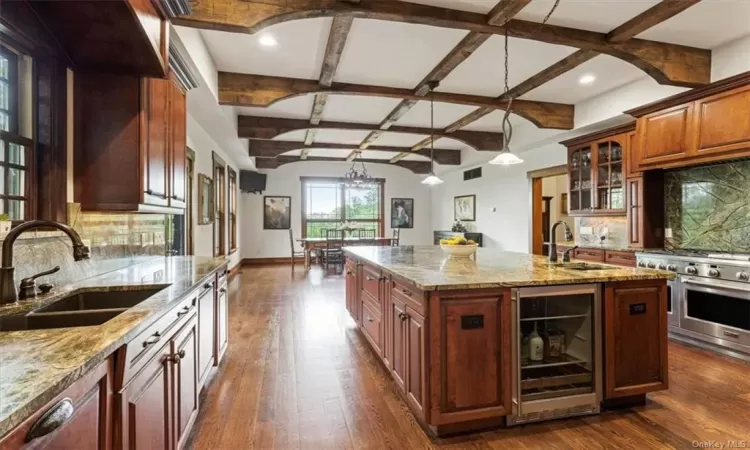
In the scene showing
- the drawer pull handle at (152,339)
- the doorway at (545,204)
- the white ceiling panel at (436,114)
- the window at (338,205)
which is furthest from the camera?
the window at (338,205)

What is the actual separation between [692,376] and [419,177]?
29.5 feet

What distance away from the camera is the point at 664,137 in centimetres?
375

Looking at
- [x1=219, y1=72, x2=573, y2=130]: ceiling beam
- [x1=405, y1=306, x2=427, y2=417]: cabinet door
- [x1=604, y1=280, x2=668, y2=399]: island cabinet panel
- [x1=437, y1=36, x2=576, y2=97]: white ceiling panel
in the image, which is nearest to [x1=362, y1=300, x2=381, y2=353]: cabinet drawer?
[x1=405, y1=306, x2=427, y2=417]: cabinet door

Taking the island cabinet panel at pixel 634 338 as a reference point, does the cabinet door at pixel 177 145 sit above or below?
above

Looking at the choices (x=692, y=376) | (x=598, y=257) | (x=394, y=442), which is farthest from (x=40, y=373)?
(x=598, y=257)

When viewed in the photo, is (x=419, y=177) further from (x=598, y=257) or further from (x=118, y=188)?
(x=118, y=188)

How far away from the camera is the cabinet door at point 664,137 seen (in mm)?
3562

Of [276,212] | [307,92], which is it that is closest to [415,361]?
[307,92]

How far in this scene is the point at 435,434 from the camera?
2.08 m

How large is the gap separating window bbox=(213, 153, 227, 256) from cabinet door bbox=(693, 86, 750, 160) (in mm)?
6476

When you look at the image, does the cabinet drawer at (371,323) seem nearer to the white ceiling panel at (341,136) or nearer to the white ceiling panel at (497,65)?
the white ceiling panel at (497,65)

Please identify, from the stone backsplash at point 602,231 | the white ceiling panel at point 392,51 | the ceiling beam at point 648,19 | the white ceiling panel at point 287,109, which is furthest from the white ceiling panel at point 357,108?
the stone backsplash at point 602,231

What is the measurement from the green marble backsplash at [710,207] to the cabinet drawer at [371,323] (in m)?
3.49

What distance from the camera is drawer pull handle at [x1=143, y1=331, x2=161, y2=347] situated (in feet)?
4.33
